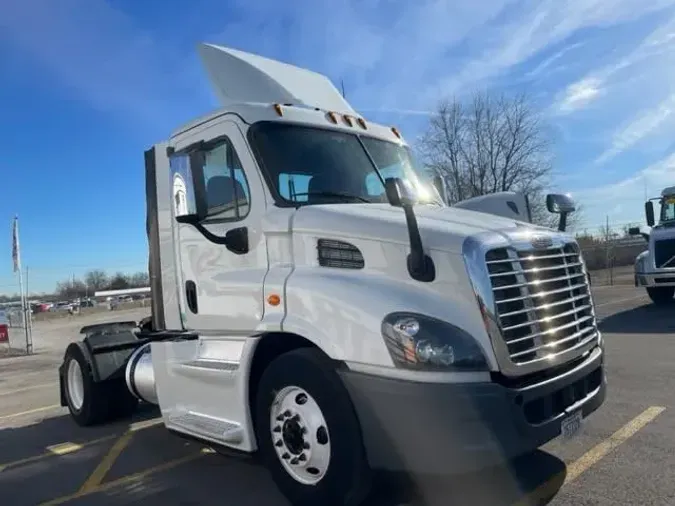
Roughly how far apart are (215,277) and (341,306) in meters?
1.52

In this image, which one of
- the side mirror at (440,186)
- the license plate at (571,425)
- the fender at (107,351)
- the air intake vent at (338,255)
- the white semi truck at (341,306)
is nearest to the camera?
the white semi truck at (341,306)

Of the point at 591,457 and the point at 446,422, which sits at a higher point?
the point at 446,422

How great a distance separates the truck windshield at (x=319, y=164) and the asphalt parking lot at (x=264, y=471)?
2.05m

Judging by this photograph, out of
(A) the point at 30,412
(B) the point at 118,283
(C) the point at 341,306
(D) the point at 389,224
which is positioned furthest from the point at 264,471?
(B) the point at 118,283

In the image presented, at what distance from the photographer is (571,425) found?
3920 mm

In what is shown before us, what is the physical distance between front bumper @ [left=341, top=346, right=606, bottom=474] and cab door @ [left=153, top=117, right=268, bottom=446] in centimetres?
119

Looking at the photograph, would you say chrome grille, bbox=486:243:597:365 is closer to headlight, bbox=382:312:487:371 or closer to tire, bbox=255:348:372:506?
headlight, bbox=382:312:487:371

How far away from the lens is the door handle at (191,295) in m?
5.16

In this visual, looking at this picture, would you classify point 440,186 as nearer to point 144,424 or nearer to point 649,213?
point 144,424

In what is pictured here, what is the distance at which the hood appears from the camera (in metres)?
3.84

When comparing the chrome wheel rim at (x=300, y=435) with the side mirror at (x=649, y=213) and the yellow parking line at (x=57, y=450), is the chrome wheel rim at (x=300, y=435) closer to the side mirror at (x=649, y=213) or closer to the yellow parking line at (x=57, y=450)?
the yellow parking line at (x=57, y=450)

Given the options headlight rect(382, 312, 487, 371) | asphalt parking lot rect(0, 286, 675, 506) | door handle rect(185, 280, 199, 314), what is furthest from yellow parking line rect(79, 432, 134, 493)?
headlight rect(382, 312, 487, 371)

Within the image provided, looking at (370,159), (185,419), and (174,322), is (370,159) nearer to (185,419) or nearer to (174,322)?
(174,322)

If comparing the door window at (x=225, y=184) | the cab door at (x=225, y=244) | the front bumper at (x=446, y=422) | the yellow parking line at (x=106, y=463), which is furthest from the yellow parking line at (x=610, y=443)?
the yellow parking line at (x=106, y=463)
